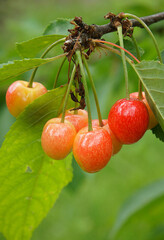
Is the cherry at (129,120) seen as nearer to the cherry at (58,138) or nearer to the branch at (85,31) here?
the cherry at (58,138)

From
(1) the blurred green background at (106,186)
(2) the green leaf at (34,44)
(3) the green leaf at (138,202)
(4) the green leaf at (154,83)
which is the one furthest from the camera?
(1) the blurred green background at (106,186)

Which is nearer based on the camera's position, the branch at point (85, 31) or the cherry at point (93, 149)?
the cherry at point (93, 149)

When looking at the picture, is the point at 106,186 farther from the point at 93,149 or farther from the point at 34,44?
the point at 93,149

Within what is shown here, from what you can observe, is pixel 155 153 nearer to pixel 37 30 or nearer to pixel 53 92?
pixel 37 30

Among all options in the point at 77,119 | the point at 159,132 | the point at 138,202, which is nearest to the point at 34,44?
the point at 77,119

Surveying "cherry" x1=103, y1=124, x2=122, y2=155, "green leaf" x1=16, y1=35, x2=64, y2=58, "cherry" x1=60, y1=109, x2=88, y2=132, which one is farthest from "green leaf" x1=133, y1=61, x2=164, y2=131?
"green leaf" x1=16, y1=35, x2=64, y2=58

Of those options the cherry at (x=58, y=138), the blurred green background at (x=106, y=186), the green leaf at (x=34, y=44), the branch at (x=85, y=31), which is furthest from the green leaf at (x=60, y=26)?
the blurred green background at (x=106, y=186)

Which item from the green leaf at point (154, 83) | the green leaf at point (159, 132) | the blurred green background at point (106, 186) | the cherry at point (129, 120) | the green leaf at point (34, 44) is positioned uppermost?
the green leaf at point (34, 44)
